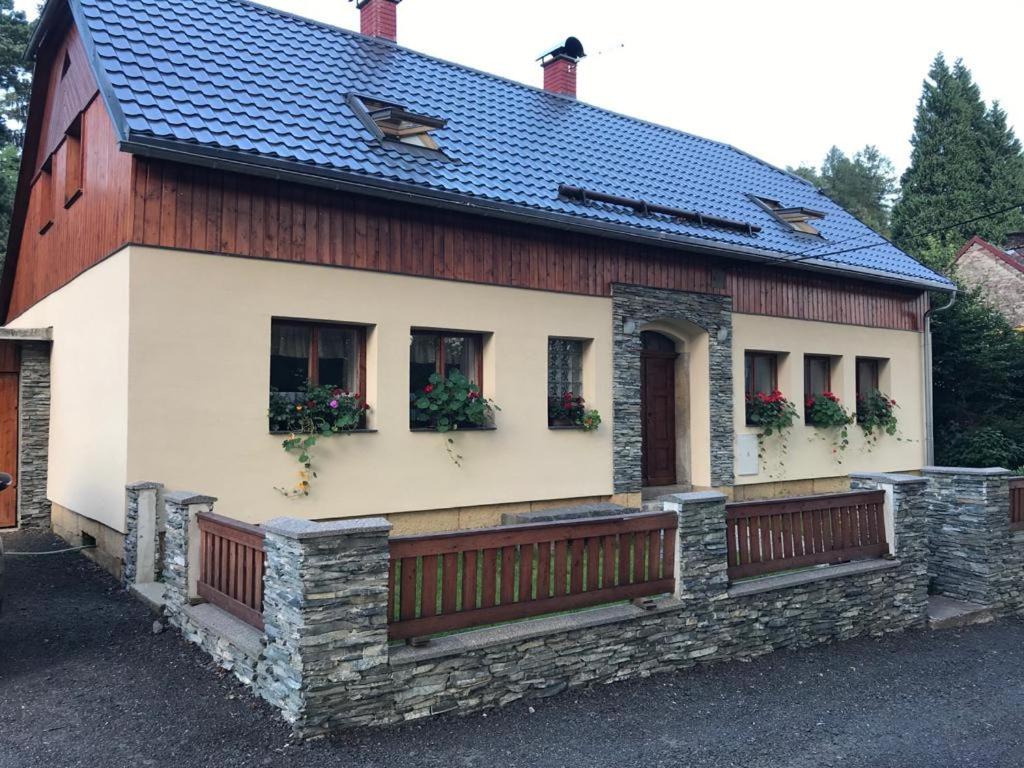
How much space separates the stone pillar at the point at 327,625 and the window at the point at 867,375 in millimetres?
11984

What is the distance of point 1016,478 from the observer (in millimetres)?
9625

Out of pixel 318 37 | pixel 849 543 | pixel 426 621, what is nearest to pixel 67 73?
pixel 318 37

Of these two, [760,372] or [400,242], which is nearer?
[400,242]

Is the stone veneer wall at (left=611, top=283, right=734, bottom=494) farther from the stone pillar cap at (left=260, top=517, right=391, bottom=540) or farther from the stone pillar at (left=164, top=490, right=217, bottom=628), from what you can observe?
the stone pillar cap at (left=260, top=517, right=391, bottom=540)

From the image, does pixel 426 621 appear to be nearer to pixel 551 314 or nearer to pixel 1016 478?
pixel 551 314

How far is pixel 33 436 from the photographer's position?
34.6ft

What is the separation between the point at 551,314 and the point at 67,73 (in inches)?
281

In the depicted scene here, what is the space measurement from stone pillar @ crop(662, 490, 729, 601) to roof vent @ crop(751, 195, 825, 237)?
8.64m

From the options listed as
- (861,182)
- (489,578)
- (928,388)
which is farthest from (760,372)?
(861,182)

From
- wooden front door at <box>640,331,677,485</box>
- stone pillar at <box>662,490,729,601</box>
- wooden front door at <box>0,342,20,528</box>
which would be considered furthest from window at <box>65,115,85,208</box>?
stone pillar at <box>662,490,729,601</box>

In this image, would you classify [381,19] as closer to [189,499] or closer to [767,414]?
[767,414]

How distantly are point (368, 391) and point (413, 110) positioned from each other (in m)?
4.37

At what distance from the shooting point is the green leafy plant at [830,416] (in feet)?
43.3

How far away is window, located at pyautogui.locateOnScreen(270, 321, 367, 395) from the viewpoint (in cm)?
841
